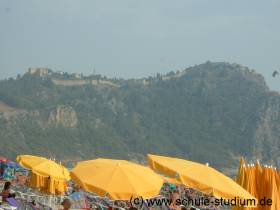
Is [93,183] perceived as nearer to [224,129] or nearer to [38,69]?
[224,129]

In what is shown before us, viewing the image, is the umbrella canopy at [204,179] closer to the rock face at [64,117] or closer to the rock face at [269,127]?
the rock face at [64,117]

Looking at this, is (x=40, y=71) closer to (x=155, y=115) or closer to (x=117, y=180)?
(x=155, y=115)

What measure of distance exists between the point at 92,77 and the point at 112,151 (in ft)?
107

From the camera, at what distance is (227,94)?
380 feet

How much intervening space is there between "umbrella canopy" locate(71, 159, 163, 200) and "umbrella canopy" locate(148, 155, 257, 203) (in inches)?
15.6

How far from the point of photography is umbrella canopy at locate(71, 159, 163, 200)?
6586 mm

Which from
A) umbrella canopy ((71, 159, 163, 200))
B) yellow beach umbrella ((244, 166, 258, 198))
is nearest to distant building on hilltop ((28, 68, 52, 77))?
yellow beach umbrella ((244, 166, 258, 198))

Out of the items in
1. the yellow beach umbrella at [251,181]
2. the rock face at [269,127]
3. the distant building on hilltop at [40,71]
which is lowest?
the rock face at [269,127]

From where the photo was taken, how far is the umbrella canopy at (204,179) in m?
7.11

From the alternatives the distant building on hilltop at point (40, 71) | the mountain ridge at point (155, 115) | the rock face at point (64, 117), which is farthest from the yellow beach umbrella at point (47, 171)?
the distant building on hilltop at point (40, 71)

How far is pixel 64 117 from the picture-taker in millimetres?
97438

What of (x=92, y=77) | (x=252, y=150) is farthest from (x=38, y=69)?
(x=252, y=150)

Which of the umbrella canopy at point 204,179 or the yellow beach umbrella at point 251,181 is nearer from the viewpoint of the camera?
the umbrella canopy at point 204,179

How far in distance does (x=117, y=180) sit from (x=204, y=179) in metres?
1.30
